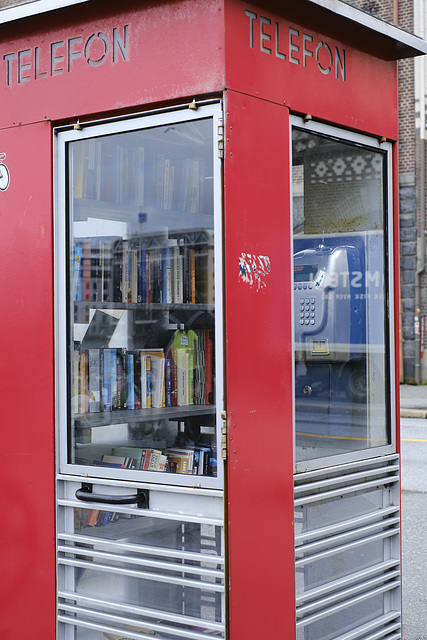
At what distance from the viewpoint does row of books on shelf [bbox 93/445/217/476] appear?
128 inches

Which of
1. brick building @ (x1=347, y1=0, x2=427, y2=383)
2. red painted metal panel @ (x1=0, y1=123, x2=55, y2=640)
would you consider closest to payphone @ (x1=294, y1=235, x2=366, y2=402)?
red painted metal panel @ (x1=0, y1=123, x2=55, y2=640)

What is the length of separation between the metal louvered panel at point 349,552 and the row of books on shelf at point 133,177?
4.39 feet

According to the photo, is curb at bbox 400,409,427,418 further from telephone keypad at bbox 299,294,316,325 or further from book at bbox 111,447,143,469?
book at bbox 111,447,143,469

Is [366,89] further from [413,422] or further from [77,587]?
[413,422]

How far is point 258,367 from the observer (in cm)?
307

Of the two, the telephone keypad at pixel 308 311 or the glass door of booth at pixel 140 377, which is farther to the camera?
the telephone keypad at pixel 308 311

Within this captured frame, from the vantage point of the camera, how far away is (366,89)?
12.0 feet

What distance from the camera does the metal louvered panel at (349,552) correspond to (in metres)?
3.32

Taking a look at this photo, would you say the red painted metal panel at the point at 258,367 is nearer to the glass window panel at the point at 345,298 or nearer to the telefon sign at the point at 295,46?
the telefon sign at the point at 295,46

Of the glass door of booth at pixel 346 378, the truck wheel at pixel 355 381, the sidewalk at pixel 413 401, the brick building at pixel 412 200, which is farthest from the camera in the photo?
the brick building at pixel 412 200

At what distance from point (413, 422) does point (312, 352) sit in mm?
10733

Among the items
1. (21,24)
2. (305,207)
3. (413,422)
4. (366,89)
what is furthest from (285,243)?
(413,422)

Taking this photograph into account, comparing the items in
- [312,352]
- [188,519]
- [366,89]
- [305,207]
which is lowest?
[188,519]

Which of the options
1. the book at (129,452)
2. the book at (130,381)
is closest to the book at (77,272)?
the book at (130,381)
